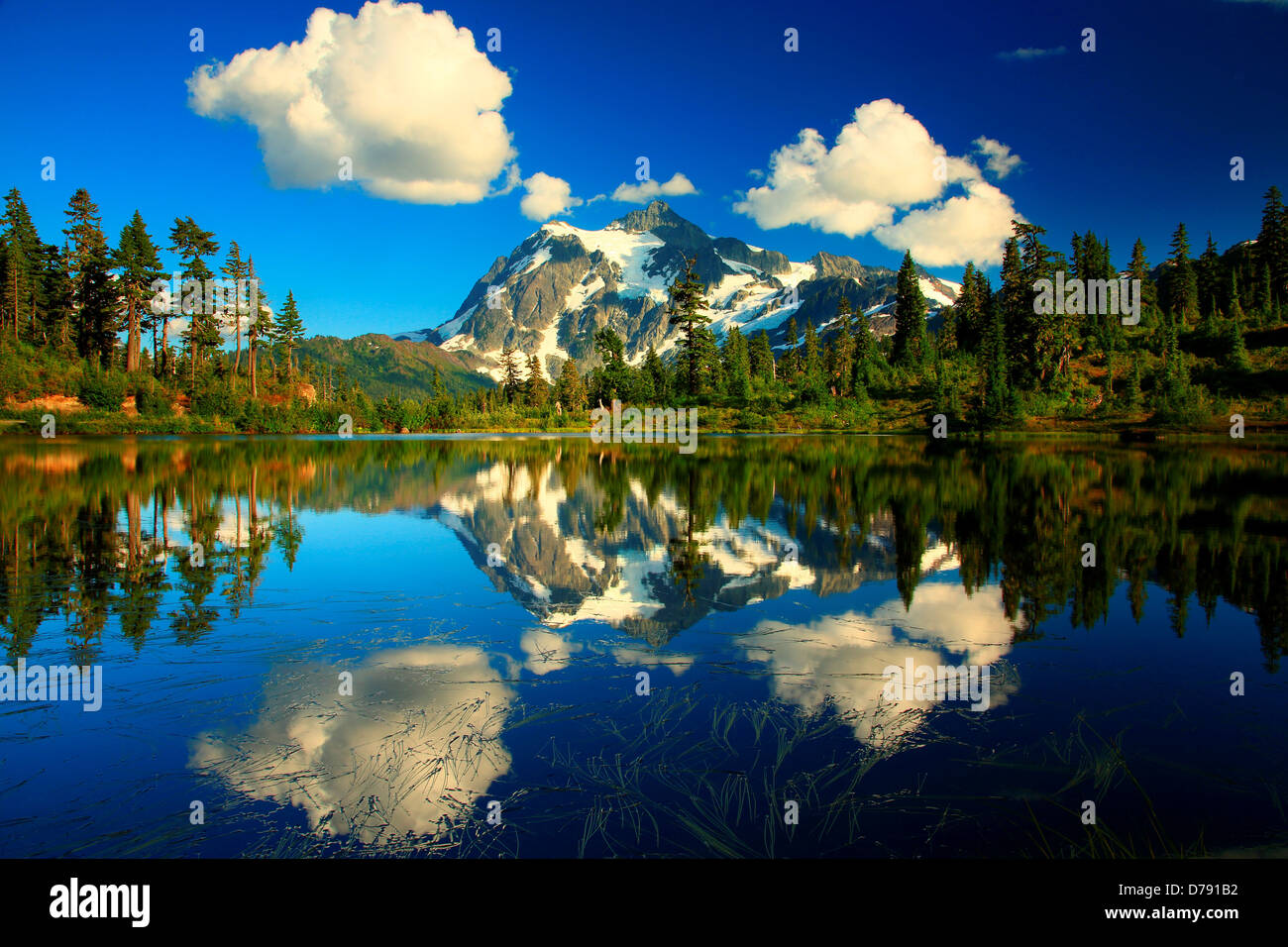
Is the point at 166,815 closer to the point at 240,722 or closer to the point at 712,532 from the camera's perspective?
the point at 240,722

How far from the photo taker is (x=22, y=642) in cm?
816

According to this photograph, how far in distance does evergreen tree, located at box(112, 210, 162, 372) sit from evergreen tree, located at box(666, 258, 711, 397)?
6238 centimetres

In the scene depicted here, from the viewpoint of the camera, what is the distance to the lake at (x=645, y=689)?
4.62 meters

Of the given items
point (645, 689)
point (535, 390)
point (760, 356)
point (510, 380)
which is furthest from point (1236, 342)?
point (510, 380)

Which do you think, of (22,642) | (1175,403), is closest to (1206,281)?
(1175,403)

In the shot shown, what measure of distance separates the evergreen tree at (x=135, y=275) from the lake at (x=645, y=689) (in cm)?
7576

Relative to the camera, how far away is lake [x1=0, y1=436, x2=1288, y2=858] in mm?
4617

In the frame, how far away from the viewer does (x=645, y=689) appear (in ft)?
22.7

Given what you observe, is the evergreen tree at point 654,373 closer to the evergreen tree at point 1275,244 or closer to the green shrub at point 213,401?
the green shrub at point 213,401

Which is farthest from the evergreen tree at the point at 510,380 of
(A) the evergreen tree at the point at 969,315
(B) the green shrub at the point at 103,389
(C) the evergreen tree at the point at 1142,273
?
(C) the evergreen tree at the point at 1142,273

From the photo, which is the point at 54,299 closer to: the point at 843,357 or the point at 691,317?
the point at 691,317

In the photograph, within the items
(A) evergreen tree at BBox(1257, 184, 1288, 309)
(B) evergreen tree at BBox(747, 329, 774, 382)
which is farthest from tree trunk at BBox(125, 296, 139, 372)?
(A) evergreen tree at BBox(1257, 184, 1288, 309)

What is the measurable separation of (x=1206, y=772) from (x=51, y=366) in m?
93.0
